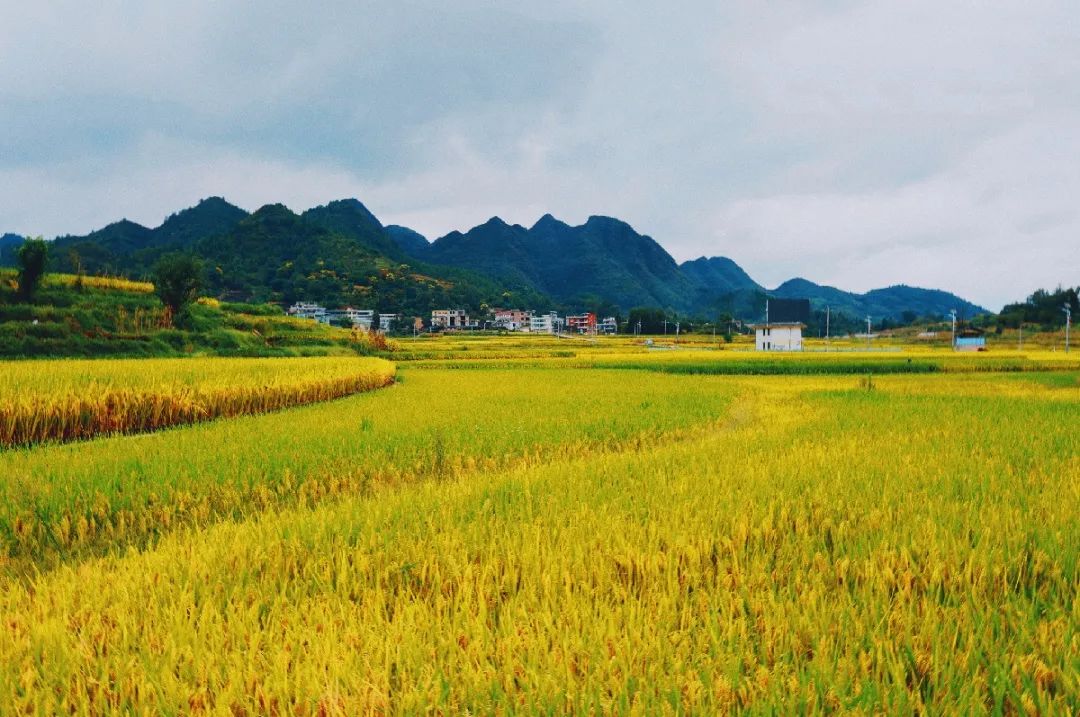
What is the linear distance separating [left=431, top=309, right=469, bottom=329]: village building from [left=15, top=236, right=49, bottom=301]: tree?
83197mm

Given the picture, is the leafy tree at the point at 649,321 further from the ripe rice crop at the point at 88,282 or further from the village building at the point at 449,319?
the ripe rice crop at the point at 88,282

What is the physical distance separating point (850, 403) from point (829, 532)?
10.2m

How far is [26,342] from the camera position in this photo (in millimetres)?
22609

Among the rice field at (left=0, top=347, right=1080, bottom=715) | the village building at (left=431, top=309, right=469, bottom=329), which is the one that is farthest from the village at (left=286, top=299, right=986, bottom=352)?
the rice field at (left=0, top=347, right=1080, bottom=715)

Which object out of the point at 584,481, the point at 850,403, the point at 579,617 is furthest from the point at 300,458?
the point at 850,403

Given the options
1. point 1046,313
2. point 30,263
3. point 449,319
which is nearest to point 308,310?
point 449,319

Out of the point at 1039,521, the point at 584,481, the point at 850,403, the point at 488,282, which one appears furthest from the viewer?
the point at 488,282

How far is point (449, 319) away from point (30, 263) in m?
89.4

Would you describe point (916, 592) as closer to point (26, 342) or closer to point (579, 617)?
point (579, 617)

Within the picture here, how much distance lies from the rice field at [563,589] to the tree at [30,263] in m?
28.7

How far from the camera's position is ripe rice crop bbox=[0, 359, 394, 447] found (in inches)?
324

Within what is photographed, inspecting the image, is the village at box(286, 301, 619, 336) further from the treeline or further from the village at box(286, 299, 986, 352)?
the treeline

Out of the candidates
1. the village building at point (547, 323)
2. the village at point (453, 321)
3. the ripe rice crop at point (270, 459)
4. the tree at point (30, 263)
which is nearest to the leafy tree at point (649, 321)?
the village at point (453, 321)

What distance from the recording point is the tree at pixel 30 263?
85.5ft
